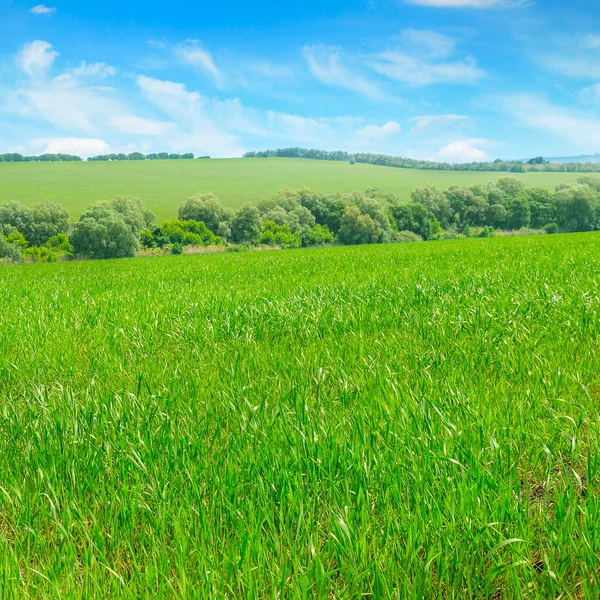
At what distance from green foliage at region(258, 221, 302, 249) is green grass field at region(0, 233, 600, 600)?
83.6 m

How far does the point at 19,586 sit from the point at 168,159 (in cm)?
17107

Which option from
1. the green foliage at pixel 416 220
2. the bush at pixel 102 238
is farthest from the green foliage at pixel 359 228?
the bush at pixel 102 238

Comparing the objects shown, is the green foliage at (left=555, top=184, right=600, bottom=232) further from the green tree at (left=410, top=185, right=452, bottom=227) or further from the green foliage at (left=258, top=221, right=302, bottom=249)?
the green foliage at (left=258, top=221, right=302, bottom=249)

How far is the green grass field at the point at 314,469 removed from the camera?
182 cm

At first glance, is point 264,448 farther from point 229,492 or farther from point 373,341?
point 373,341

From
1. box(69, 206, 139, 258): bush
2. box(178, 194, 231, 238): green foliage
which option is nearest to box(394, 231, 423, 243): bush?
box(178, 194, 231, 238): green foliage

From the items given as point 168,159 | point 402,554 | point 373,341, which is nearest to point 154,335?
point 373,341

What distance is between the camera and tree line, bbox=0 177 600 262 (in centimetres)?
7188

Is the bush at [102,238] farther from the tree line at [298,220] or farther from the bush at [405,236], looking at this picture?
the bush at [405,236]

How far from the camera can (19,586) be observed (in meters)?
1.84

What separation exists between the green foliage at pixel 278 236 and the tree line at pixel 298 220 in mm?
180

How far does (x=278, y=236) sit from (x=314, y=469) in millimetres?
89097

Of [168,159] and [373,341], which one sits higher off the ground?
[168,159]

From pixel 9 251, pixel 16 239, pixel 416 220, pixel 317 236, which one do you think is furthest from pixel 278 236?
pixel 9 251
